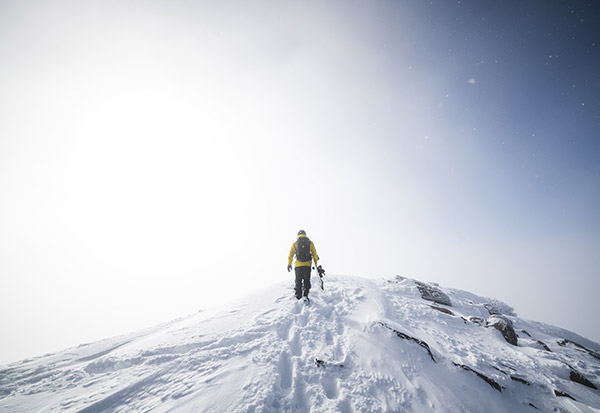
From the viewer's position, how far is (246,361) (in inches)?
209

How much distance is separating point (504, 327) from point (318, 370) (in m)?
7.72

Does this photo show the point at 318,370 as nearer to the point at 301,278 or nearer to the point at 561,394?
the point at 301,278

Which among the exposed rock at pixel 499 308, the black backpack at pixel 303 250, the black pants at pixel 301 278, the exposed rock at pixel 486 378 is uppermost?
the black backpack at pixel 303 250

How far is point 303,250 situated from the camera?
9.19 m

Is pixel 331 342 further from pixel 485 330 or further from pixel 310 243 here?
pixel 485 330

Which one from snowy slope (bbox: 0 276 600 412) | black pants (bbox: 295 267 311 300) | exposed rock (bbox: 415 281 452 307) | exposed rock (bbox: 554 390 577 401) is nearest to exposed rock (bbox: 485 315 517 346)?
snowy slope (bbox: 0 276 600 412)

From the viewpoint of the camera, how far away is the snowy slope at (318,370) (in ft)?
14.3

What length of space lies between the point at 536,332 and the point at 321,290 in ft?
31.5

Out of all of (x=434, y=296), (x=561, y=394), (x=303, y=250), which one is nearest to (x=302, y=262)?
(x=303, y=250)

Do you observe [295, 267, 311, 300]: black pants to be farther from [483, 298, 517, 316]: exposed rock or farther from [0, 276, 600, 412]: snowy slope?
[483, 298, 517, 316]: exposed rock

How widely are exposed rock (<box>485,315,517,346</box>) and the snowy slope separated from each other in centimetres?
10

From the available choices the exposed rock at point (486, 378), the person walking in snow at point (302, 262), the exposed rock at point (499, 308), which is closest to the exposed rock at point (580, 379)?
the exposed rock at point (486, 378)

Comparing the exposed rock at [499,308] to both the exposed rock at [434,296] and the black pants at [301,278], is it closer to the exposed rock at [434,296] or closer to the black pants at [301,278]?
the exposed rock at [434,296]

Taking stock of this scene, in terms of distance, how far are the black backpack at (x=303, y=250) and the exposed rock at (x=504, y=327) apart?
7437 millimetres
